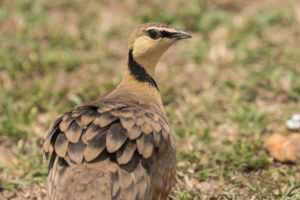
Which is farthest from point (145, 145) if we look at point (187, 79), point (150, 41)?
point (187, 79)

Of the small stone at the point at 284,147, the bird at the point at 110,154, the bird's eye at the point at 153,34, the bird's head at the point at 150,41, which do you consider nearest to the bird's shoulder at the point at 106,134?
the bird at the point at 110,154

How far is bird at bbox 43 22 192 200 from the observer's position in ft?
12.0

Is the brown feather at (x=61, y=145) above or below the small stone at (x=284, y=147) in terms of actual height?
above

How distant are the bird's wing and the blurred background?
105 centimetres

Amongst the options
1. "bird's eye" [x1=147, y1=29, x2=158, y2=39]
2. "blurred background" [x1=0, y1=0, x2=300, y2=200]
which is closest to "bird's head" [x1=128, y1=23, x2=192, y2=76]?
"bird's eye" [x1=147, y1=29, x2=158, y2=39]

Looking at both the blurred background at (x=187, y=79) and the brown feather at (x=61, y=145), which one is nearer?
the brown feather at (x=61, y=145)

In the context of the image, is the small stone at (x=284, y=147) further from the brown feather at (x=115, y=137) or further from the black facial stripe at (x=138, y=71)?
the brown feather at (x=115, y=137)

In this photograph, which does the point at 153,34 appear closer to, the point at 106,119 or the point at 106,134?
the point at 106,119

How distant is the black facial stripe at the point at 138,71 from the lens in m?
5.19

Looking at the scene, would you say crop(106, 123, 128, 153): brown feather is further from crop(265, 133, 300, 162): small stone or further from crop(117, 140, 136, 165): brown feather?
crop(265, 133, 300, 162): small stone

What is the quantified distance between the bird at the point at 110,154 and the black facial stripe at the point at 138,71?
2.40ft

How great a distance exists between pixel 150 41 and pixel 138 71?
35 cm

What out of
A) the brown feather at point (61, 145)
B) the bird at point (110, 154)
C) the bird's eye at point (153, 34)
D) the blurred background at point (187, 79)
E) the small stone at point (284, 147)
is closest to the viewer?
the bird at point (110, 154)

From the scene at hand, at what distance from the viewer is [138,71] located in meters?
5.21
